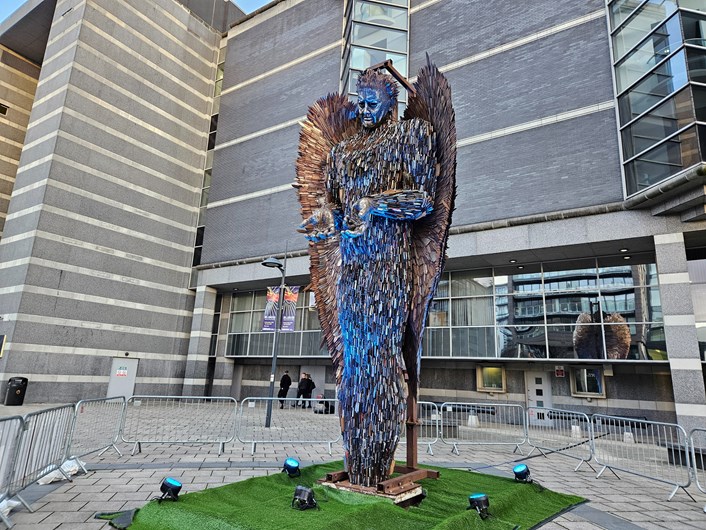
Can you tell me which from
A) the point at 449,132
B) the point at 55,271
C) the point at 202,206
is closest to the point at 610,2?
the point at 449,132

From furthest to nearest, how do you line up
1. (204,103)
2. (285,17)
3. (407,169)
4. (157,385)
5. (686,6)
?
(204,103), (285,17), (157,385), (686,6), (407,169)

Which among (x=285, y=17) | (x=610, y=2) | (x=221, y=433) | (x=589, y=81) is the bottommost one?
(x=221, y=433)

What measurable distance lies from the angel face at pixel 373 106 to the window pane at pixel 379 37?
16.7m

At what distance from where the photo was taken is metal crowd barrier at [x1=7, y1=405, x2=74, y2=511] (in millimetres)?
5082

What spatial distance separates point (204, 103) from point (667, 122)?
24572 millimetres

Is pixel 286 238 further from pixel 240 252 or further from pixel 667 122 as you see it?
pixel 667 122

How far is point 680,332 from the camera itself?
12.8 meters

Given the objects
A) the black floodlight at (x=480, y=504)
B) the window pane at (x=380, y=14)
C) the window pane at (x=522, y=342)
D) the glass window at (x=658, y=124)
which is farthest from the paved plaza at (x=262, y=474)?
the window pane at (x=380, y=14)

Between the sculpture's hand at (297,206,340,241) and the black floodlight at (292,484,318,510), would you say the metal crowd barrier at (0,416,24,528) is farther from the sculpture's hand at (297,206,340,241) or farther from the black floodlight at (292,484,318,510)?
the sculpture's hand at (297,206,340,241)

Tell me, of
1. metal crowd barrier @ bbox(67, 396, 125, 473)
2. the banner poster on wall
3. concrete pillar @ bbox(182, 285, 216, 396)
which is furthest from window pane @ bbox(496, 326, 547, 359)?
concrete pillar @ bbox(182, 285, 216, 396)

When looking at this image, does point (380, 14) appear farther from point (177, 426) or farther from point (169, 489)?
point (169, 489)

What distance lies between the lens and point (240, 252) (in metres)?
23.6

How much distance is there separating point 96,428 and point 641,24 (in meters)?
18.9

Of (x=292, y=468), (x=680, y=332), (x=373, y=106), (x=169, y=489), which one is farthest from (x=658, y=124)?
(x=169, y=489)
